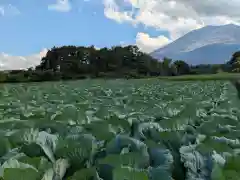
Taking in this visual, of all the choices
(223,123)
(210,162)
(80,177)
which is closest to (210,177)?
(210,162)

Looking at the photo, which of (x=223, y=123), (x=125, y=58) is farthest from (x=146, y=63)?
(x=223, y=123)

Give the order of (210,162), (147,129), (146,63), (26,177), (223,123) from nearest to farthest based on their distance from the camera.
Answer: (26,177) < (210,162) < (147,129) < (223,123) < (146,63)

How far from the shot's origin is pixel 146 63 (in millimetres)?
92438

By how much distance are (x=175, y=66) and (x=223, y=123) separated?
93944mm

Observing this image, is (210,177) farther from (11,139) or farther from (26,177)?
(11,139)

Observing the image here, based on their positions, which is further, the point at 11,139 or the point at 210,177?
the point at 11,139

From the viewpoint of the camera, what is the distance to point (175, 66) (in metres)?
96.8

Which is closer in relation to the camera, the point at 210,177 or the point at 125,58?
the point at 210,177

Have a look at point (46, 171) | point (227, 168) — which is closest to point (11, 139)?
point (46, 171)

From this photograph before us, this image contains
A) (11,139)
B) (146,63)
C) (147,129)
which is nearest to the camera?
(11,139)

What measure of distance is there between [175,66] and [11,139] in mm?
95058

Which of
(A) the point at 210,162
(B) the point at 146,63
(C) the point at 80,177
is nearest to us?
(C) the point at 80,177

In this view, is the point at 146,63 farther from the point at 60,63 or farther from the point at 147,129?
the point at 147,129

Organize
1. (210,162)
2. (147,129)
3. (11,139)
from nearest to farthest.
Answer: (210,162) → (11,139) → (147,129)
